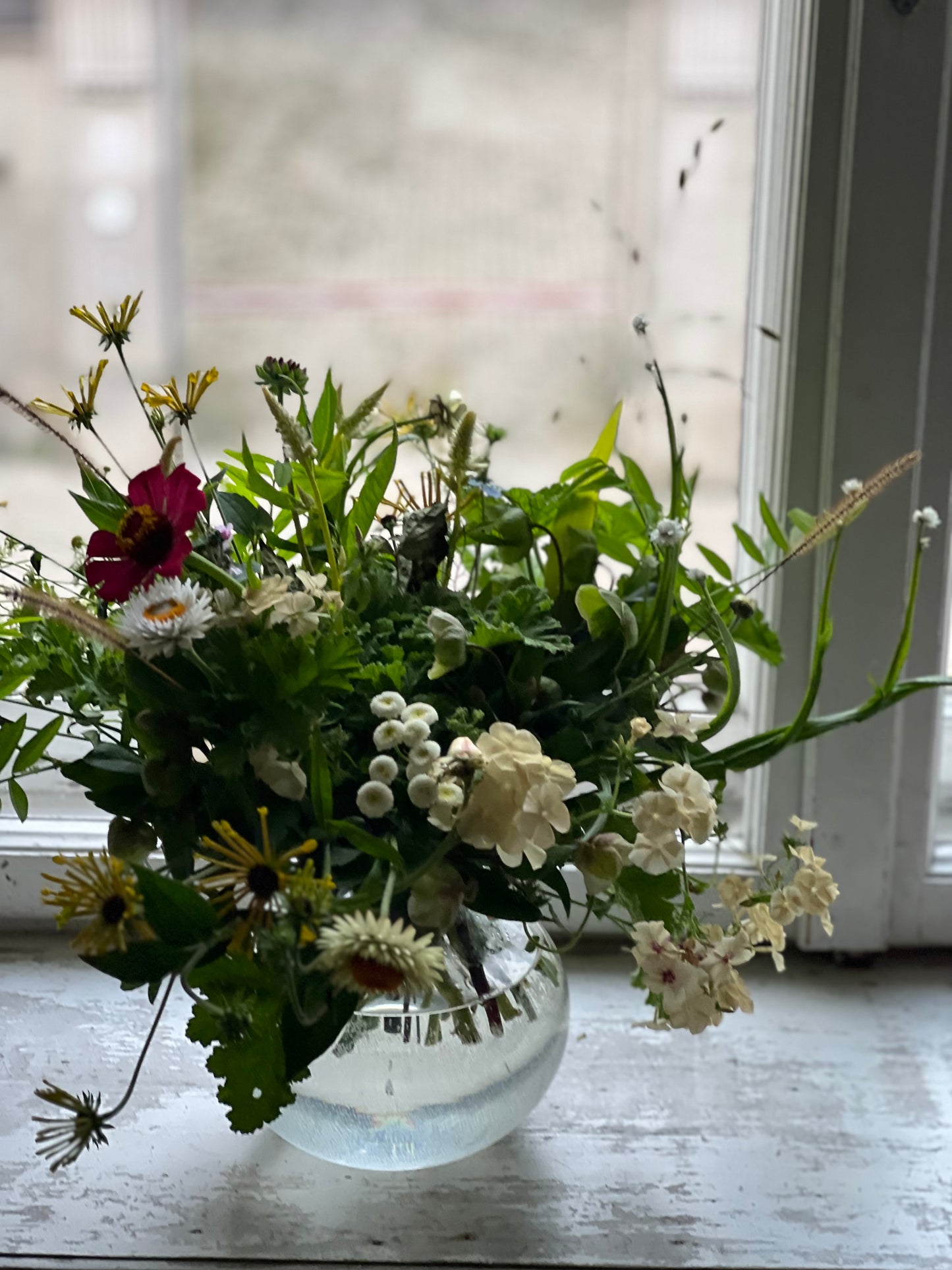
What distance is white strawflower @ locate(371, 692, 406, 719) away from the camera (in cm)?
59

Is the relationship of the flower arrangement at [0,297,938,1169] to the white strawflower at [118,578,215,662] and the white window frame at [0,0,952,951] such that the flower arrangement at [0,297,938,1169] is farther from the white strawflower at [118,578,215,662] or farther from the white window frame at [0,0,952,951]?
the white window frame at [0,0,952,951]

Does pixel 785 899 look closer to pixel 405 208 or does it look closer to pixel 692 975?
pixel 692 975

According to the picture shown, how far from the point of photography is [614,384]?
1.08m

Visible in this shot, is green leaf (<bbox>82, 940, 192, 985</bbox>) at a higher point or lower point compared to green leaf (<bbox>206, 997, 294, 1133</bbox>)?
higher

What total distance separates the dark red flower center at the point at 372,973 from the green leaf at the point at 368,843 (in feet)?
0.26

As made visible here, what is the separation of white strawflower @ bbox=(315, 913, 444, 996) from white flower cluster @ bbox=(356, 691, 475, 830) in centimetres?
7

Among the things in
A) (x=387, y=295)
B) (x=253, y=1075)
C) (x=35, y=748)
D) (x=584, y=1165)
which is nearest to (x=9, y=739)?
(x=35, y=748)

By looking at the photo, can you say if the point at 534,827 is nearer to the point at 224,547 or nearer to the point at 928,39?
the point at 224,547

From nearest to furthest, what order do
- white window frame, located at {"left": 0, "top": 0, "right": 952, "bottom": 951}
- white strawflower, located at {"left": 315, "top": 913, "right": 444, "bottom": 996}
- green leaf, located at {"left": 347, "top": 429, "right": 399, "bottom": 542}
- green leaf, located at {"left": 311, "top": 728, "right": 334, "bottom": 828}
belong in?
1. white strawflower, located at {"left": 315, "top": 913, "right": 444, "bottom": 996}
2. green leaf, located at {"left": 311, "top": 728, "right": 334, "bottom": 828}
3. green leaf, located at {"left": 347, "top": 429, "right": 399, "bottom": 542}
4. white window frame, located at {"left": 0, "top": 0, "right": 952, "bottom": 951}

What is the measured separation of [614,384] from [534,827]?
2.02 ft

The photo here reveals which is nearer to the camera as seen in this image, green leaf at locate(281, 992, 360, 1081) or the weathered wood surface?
green leaf at locate(281, 992, 360, 1081)

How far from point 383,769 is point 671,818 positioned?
144mm

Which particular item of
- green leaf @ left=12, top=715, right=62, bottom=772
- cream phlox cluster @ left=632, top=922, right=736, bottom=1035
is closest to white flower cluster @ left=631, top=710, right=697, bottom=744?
cream phlox cluster @ left=632, top=922, right=736, bottom=1035

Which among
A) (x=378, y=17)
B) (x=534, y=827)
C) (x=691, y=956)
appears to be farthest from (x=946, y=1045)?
(x=378, y=17)
